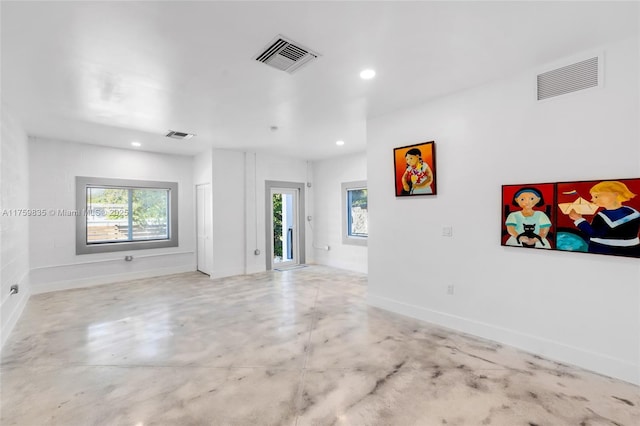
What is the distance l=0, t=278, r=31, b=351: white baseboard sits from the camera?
3.29 m

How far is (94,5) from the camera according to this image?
77.9 inches

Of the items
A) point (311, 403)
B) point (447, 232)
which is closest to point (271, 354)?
point (311, 403)

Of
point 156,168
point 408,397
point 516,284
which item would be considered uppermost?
point 156,168

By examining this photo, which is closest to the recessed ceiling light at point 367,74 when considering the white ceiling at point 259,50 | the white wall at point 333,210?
the white ceiling at point 259,50

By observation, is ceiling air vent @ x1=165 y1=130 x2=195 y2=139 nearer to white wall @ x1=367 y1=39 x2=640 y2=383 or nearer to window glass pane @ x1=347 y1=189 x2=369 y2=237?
white wall @ x1=367 y1=39 x2=640 y2=383

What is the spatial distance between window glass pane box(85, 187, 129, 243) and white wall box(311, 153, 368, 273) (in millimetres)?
4233

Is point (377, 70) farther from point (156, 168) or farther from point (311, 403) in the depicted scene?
point (156, 168)

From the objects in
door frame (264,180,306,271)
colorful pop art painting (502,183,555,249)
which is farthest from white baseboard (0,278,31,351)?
colorful pop art painting (502,183,555,249)

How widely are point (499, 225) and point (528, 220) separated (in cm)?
27

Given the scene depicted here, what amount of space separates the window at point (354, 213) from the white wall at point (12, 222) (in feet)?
18.3

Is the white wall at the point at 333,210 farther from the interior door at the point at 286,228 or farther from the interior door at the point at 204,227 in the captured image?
the interior door at the point at 204,227

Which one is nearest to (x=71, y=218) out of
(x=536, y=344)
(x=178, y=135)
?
(x=178, y=135)

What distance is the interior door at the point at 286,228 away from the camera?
7.61 m

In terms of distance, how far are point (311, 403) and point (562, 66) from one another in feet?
11.6
